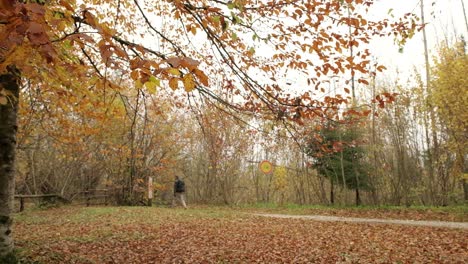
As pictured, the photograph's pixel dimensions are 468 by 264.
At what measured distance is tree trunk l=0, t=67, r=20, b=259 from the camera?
4887mm

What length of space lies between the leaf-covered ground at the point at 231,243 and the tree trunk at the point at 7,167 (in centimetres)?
50

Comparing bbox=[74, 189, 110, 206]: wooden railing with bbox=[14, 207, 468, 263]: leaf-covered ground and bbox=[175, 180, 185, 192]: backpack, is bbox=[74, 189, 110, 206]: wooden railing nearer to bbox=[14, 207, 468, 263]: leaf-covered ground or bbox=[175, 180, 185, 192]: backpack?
bbox=[175, 180, 185, 192]: backpack

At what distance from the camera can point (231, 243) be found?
7215mm

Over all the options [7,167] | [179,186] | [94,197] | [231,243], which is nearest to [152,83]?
[7,167]

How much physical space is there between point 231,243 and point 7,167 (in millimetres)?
4326

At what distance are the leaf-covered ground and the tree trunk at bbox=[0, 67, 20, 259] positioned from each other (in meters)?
0.50

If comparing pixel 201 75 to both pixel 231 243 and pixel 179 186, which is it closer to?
pixel 231 243

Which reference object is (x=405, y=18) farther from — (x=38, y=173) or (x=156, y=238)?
(x=38, y=173)

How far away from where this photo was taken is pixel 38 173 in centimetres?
1686

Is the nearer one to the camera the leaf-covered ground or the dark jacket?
the leaf-covered ground

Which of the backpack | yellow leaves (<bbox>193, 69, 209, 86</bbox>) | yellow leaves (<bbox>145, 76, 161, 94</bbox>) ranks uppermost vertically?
yellow leaves (<bbox>193, 69, 209, 86</bbox>)

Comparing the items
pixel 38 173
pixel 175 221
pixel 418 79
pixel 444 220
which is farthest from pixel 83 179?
pixel 418 79

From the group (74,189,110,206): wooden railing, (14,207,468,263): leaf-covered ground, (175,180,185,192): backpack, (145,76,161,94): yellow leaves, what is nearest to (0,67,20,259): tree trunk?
(14,207,468,263): leaf-covered ground

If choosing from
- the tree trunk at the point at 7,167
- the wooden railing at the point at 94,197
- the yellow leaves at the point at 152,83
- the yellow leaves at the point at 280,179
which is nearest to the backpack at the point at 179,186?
the wooden railing at the point at 94,197
